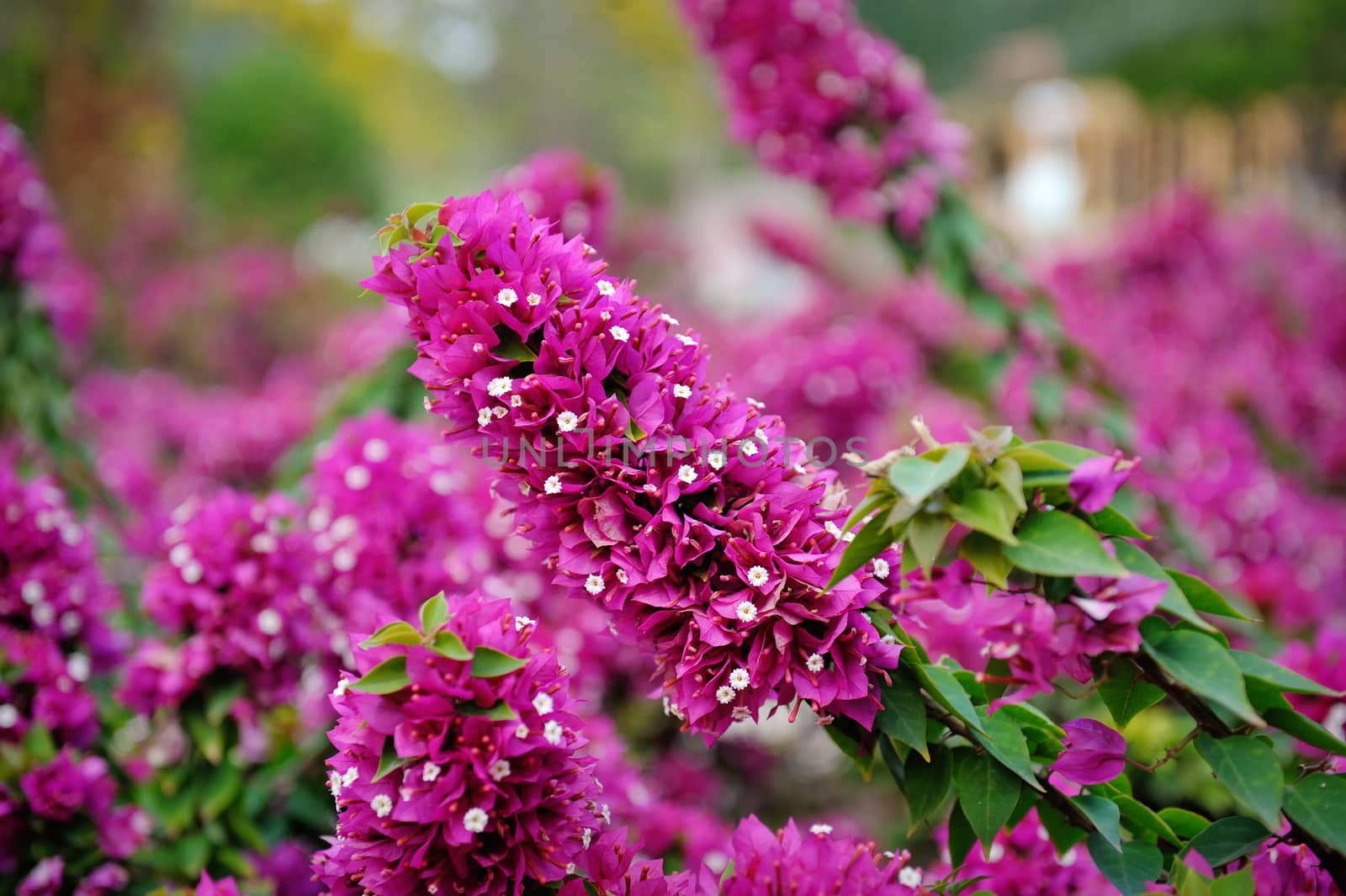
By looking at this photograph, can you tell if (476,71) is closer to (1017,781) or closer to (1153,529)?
(1153,529)

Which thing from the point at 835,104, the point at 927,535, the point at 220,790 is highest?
the point at 835,104

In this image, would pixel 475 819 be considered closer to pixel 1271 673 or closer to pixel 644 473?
pixel 644 473

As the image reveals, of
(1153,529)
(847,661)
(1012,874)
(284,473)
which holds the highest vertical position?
(847,661)

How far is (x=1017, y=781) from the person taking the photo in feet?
3.80

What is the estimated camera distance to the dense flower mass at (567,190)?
2.44 meters

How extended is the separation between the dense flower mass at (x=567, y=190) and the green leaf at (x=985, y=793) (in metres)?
1.60

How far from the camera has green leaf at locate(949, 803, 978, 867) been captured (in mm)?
1239

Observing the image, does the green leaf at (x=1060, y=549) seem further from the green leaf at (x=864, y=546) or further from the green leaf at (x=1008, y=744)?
the green leaf at (x=1008, y=744)

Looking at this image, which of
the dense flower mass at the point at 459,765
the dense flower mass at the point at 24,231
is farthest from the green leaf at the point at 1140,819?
the dense flower mass at the point at 24,231

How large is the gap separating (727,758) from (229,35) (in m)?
12.6

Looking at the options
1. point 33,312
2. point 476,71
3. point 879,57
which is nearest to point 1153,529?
point 879,57

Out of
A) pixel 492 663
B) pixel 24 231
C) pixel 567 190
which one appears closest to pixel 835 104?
pixel 567 190

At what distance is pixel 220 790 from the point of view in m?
1.72

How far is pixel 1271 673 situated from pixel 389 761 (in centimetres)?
94
